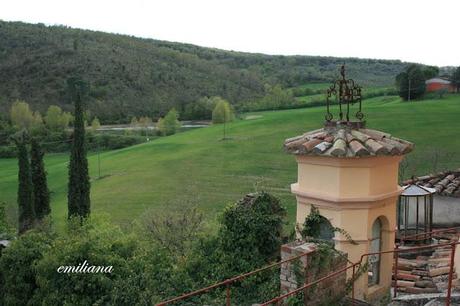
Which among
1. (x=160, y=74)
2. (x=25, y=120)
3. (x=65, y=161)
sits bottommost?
(x=65, y=161)

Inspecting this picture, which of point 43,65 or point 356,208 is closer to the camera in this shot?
point 356,208

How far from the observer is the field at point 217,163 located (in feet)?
161

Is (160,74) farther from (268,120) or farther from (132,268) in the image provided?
(132,268)

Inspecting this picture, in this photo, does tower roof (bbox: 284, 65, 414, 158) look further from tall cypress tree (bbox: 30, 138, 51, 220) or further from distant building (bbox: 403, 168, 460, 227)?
tall cypress tree (bbox: 30, 138, 51, 220)

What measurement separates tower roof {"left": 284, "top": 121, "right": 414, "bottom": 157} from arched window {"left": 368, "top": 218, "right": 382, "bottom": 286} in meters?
1.60

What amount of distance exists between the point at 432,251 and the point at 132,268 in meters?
7.90

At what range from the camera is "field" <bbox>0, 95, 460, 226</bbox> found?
49.0 m

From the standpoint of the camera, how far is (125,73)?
12038 cm

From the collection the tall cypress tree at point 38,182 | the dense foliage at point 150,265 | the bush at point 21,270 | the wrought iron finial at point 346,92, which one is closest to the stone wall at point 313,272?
the dense foliage at point 150,265

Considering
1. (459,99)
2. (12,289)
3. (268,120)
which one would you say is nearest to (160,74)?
(268,120)

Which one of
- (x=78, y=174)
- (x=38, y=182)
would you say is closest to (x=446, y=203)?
(x=78, y=174)

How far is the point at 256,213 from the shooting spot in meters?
11.2

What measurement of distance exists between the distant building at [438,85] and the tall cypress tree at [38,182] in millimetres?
65074

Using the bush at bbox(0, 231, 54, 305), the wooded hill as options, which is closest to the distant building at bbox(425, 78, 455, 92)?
the wooded hill
